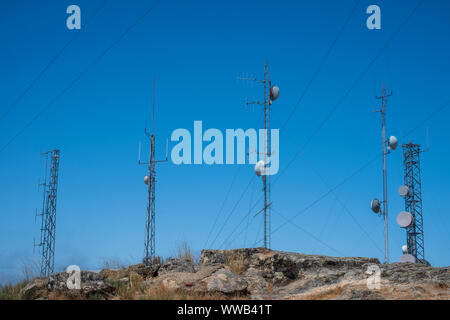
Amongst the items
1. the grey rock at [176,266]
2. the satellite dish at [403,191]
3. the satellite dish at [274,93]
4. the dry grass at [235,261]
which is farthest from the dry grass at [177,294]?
the satellite dish at [403,191]

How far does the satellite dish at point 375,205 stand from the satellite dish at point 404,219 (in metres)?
2.84

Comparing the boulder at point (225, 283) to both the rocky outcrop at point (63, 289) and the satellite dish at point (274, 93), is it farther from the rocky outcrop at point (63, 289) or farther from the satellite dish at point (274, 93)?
the satellite dish at point (274, 93)

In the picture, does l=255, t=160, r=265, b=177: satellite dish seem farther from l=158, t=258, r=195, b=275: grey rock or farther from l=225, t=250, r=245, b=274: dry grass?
l=158, t=258, r=195, b=275: grey rock

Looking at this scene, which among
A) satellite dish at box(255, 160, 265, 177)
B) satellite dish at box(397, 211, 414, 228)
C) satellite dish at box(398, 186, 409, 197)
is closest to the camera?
satellite dish at box(255, 160, 265, 177)

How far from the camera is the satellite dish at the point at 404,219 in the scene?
22.6 m

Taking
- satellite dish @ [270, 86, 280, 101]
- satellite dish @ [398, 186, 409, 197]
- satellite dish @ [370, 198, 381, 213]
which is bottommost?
satellite dish @ [370, 198, 381, 213]

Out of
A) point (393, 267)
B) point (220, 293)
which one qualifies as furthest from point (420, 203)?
point (220, 293)

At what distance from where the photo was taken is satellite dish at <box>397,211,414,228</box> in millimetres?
22562

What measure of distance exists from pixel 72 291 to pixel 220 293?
2.94 m

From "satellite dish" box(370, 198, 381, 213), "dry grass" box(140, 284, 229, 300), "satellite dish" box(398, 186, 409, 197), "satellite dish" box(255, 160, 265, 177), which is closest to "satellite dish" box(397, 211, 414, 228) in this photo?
"satellite dish" box(398, 186, 409, 197)

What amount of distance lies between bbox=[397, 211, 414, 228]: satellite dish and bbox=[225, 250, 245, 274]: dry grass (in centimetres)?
1284

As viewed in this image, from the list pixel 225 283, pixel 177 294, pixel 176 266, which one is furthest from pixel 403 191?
pixel 177 294

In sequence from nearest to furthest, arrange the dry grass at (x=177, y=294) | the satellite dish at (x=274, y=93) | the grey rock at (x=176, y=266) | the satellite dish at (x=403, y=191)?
the dry grass at (x=177, y=294), the grey rock at (x=176, y=266), the satellite dish at (x=274, y=93), the satellite dish at (x=403, y=191)
